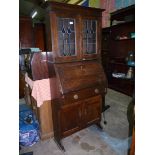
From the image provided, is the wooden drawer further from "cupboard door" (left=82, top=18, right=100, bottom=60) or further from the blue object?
the blue object

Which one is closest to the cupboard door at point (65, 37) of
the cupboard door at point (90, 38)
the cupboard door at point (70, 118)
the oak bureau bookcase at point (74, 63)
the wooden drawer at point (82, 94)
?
the oak bureau bookcase at point (74, 63)

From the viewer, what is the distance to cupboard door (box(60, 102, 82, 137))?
1.87 metres

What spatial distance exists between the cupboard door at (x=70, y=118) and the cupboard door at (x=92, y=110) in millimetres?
131

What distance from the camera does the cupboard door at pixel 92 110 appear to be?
6.80 ft

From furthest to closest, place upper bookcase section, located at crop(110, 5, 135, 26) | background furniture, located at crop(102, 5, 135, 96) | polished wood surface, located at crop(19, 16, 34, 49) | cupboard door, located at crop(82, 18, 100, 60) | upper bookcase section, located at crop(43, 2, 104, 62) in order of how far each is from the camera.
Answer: polished wood surface, located at crop(19, 16, 34, 49) < background furniture, located at crop(102, 5, 135, 96) < upper bookcase section, located at crop(110, 5, 135, 26) < cupboard door, located at crop(82, 18, 100, 60) < upper bookcase section, located at crop(43, 2, 104, 62)

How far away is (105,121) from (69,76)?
124cm

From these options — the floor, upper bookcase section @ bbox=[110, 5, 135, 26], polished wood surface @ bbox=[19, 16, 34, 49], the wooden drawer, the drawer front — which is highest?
upper bookcase section @ bbox=[110, 5, 135, 26]

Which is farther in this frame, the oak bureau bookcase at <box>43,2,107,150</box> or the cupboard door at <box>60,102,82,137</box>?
the cupboard door at <box>60,102,82,137</box>

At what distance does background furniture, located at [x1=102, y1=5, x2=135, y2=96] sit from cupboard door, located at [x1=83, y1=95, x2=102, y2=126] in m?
1.72

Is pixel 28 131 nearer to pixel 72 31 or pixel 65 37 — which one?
pixel 65 37

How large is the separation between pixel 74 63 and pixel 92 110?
784 millimetres

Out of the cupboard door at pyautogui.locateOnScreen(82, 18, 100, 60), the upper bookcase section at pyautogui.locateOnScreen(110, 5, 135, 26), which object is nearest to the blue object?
the cupboard door at pyautogui.locateOnScreen(82, 18, 100, 60)

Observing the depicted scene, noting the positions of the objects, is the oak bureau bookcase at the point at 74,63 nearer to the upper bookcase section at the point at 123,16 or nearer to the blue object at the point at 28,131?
the blue object at the point at 28,131

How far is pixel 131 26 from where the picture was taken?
3.66 metres
